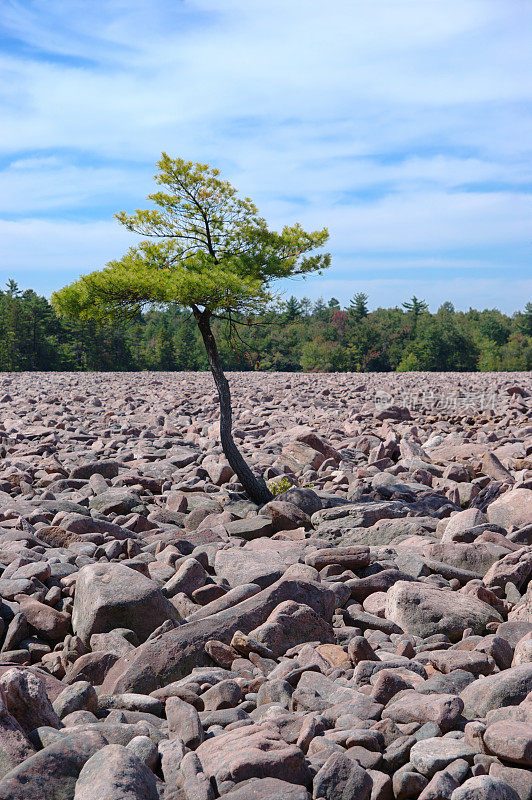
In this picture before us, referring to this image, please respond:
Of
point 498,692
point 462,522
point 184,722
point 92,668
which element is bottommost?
point 92,668

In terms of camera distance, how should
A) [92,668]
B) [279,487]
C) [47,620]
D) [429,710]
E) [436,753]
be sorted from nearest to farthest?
[436,753]
[429,710]
[92,668]
[47,620]
[279,487]

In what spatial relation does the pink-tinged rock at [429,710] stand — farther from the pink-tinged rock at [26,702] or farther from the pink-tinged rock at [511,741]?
the pink-tinged rock at [26,702]

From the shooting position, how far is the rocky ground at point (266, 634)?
267 centimetres

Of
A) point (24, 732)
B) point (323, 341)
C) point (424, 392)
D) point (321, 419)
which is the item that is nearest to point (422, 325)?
point (323, 341)

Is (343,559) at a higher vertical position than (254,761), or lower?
higher

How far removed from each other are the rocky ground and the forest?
29547 mm

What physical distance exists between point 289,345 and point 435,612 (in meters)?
56.8

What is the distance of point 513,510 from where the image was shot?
673 cm

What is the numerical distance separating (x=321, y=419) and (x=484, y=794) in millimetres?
13073

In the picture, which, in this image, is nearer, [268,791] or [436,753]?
[268,791]

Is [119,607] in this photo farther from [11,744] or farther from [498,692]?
[498,692]

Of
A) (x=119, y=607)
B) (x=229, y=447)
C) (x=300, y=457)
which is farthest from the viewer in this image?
(x=300, y=457)

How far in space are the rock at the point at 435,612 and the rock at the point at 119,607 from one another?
4.97 feet

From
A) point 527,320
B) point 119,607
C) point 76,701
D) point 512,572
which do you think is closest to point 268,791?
point 76,701
